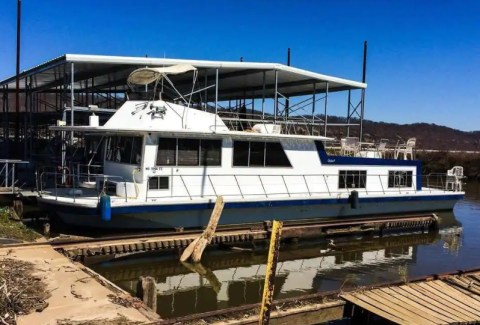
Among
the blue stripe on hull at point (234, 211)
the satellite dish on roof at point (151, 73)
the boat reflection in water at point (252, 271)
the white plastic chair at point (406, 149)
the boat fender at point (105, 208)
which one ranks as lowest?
the boat reflection in water at point (252, 271)

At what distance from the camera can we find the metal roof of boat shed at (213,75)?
15875mm

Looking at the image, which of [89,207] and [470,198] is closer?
[89,207]

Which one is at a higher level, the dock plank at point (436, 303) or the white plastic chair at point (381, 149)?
the white plastic chair at point (381, 149)

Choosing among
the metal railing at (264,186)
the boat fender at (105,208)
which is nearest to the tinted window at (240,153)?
the metal railing at (264,186)

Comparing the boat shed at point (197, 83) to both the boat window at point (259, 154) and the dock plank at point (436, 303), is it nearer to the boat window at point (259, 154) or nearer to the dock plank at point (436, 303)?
the boat window at point (259, 154)

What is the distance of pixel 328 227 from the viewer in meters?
15.4

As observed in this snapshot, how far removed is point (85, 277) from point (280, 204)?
27.9 ft

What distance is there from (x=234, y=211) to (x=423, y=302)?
313 inches

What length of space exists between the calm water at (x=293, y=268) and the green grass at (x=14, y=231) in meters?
2.03

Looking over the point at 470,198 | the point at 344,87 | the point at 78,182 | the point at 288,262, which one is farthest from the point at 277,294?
the point at 470,198

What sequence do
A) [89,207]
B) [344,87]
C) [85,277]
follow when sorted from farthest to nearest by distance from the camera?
[344,87], [89,207], [85,277]

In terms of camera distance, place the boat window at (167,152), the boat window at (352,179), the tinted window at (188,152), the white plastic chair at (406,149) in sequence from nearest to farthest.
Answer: the boat window at (167,152) < the tinted window at (188,152) < the boat window at (352,179) < the white plastic chair at (406,149)

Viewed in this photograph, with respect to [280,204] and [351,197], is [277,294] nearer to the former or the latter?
[280,204]

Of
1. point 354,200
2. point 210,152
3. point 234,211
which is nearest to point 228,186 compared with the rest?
point 234,211
